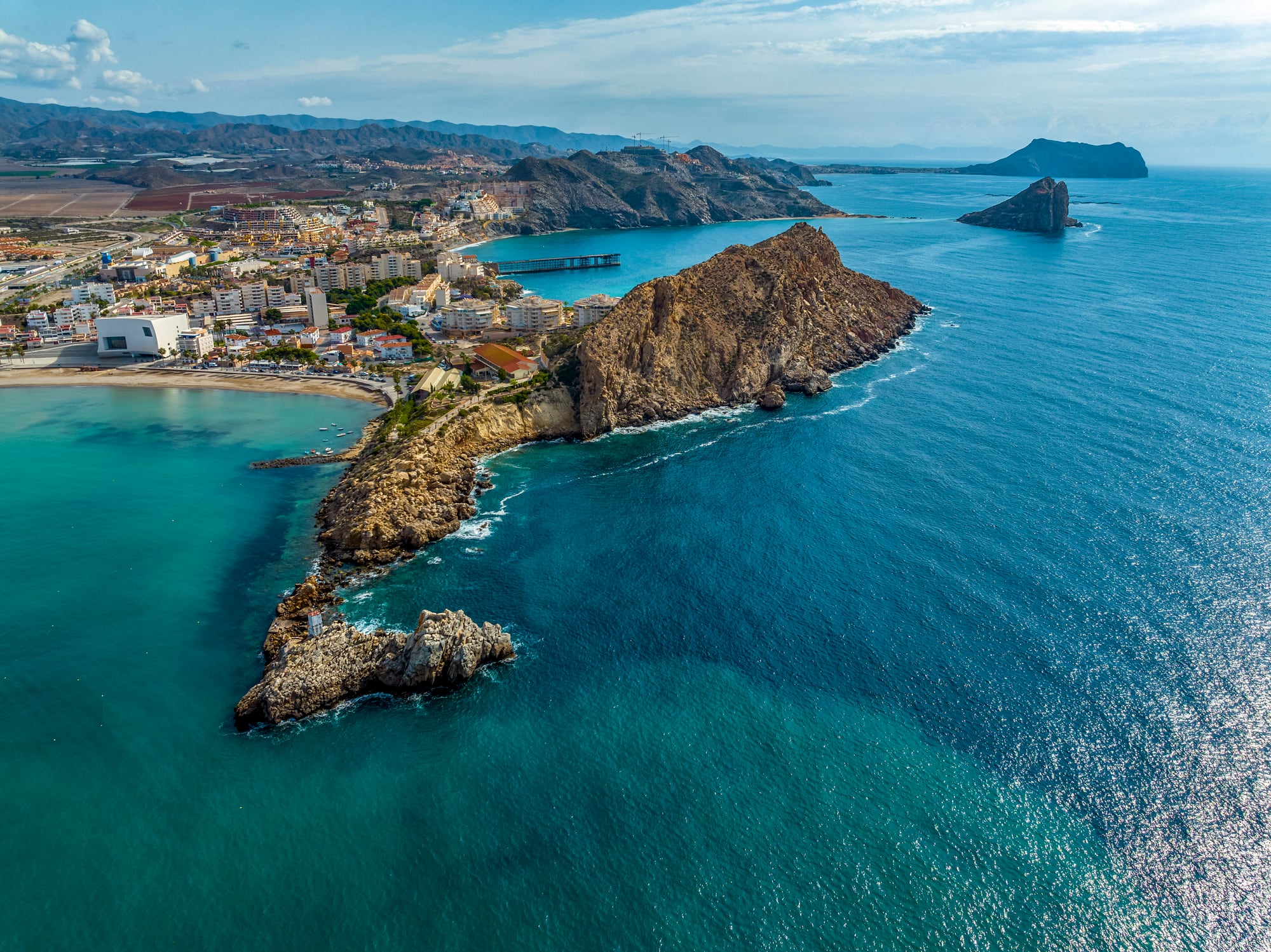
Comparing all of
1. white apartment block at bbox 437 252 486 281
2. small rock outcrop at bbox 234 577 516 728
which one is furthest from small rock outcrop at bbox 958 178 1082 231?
small rock outcrop at bbox 234 577 516 728

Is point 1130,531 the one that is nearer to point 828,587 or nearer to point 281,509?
point 828,587

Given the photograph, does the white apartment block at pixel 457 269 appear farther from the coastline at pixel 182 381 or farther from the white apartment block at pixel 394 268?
the coastline at pixel 182 381

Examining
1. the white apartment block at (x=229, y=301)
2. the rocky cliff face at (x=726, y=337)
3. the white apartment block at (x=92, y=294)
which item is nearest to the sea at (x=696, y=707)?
the rocky cliff face at (x=726, y=337)

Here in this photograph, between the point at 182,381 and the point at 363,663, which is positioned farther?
the point at 182,381

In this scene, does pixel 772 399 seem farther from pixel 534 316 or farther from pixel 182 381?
pixel 182 381

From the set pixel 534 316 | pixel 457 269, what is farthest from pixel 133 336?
pixel 457 269

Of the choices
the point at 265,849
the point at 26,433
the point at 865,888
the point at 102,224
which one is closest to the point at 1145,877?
the point at 865,888
